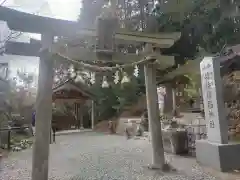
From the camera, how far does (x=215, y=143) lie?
620cm

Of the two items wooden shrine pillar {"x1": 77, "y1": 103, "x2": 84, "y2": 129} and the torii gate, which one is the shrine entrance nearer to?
wooden shrine pillar {"x1": 77, "y1": 103, "x2": 84, "y2": 129}

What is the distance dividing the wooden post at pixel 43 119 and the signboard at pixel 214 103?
4274 millimetres

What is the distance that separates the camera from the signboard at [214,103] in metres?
6.18

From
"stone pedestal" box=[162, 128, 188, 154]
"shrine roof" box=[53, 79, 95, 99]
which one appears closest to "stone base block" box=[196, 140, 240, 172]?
"stone pedestal" box=[162, 128, 188, 154]

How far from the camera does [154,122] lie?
238 inches

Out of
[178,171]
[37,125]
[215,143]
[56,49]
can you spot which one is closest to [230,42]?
[215,143]

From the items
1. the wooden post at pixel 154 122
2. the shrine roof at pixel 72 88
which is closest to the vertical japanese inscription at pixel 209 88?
the wooden post at pixel 154 122

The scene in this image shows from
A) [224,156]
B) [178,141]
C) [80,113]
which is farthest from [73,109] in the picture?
[224,156]

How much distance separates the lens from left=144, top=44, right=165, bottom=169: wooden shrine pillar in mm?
5965

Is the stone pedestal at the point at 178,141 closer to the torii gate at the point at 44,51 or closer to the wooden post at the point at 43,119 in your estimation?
the torii gate at the point at 44,51

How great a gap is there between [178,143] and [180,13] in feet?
30.9

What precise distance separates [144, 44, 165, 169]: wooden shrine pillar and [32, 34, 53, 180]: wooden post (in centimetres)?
257

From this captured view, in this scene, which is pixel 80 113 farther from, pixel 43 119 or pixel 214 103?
pixel 43 119

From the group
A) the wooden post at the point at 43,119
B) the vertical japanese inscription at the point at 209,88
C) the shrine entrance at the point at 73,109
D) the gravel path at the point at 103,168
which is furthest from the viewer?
the shrine entrance at the point at 73,109
